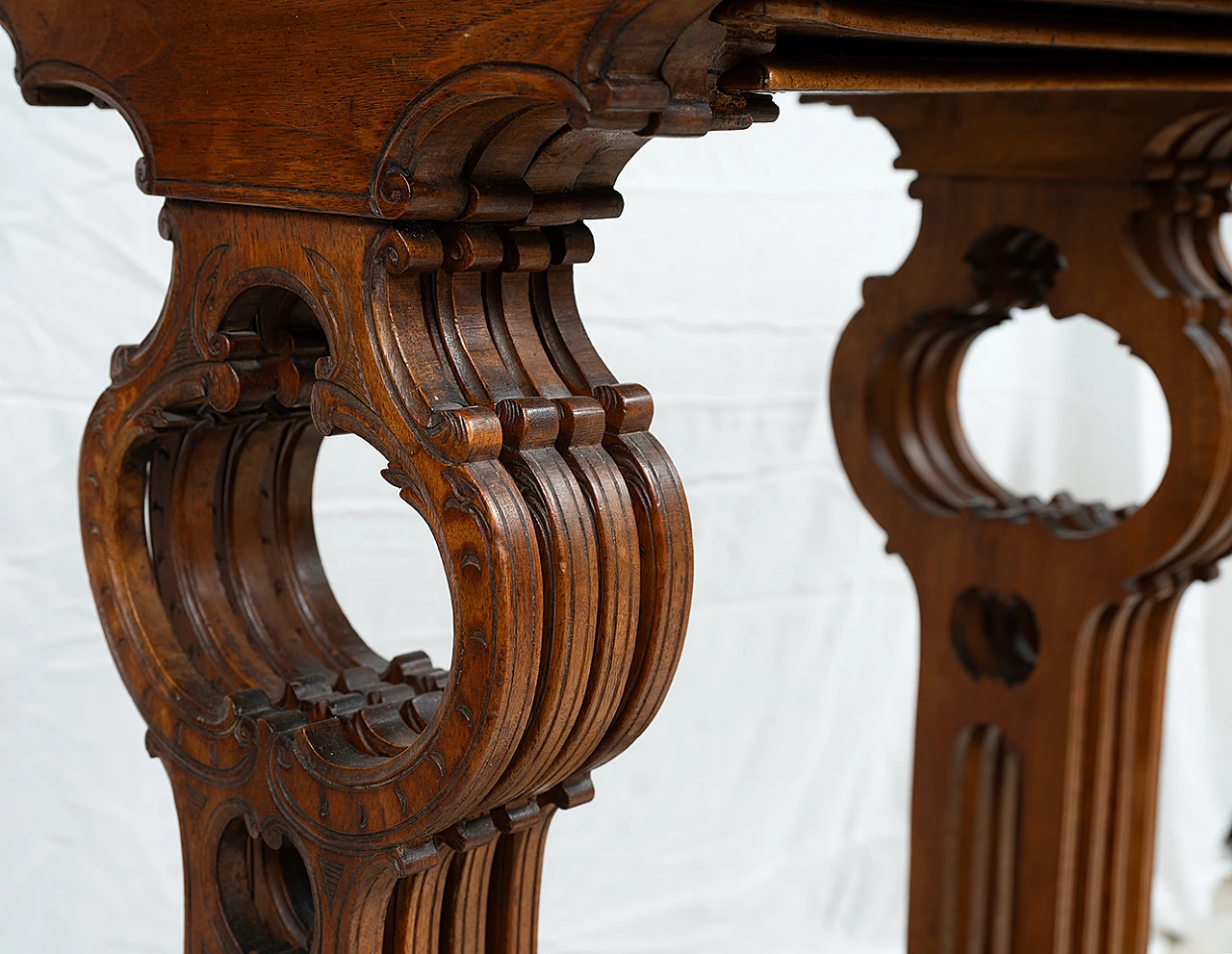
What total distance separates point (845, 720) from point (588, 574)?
134 centimetres

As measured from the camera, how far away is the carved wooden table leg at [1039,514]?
1.06 meters

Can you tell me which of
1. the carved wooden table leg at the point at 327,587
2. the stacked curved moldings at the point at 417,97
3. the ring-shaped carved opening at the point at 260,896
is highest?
the stacked curved moldings at the point at 417,97

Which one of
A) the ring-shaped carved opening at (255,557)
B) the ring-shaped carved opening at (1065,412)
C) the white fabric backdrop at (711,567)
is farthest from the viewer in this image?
the ring-shaped carved opening at (1065,412)

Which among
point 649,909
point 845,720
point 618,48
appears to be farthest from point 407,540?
point 618,48

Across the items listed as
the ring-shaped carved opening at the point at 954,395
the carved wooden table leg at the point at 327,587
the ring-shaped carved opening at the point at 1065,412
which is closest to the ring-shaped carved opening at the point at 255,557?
the carved wooden table leg at the point at 327,587

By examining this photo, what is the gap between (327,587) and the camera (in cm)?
80

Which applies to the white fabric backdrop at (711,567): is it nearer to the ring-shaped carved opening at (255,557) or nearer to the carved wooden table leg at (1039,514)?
the carved wooden table leg at (1039,514)

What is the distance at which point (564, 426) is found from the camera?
1.97 feet

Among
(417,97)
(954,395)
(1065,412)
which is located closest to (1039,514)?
(954,395)

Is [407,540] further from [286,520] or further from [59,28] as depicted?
[59,28]

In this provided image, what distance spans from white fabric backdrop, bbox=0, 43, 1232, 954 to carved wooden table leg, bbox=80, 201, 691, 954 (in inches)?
22.7

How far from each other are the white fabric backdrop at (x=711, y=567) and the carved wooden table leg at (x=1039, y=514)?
17.5 inches

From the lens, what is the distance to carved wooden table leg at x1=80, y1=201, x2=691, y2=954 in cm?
58

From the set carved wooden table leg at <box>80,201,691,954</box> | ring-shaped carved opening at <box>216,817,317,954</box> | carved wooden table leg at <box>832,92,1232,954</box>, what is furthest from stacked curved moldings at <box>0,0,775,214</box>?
carved wooden table leg at <box>832,92,1232,954</box>
